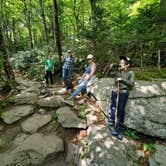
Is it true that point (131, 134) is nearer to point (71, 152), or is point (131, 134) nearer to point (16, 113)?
point (71, 152)

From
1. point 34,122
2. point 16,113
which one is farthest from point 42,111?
point 16,113

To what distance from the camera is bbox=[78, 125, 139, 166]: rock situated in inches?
149

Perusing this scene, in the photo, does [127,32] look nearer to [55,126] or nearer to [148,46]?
[148,46]

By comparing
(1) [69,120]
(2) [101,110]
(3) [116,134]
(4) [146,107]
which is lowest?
(3) [116,134]

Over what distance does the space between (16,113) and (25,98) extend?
123 centimetres

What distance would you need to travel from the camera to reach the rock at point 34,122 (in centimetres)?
501

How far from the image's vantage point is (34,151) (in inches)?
164

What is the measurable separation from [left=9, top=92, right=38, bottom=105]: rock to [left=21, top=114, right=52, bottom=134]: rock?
111cm

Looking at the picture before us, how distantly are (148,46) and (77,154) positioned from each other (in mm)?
6005

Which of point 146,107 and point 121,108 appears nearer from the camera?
point 121,108

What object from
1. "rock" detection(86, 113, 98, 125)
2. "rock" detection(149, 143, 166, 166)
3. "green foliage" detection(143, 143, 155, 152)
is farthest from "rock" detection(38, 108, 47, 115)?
"rock" detection(149, 143, 166, 166)

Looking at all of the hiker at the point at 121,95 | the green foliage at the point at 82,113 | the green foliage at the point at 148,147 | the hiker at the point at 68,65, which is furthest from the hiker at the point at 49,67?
the green foliage at the point at 148,147

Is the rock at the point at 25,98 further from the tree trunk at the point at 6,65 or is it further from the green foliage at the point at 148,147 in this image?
the green foliage at the point at 148,147

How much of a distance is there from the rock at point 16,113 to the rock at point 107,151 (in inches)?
99.4
